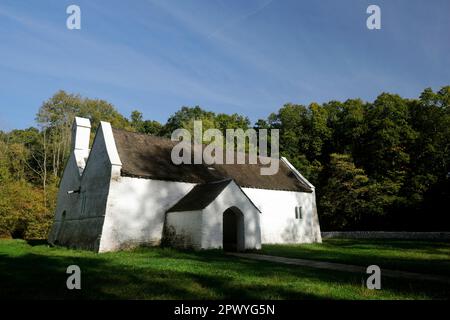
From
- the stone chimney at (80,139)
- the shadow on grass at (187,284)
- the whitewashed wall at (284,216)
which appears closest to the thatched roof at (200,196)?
the whitewashed wall at (284,216)

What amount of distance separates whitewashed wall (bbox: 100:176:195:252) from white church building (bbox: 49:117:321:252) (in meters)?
0.06

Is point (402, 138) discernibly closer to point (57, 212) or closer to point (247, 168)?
point (247, 168)

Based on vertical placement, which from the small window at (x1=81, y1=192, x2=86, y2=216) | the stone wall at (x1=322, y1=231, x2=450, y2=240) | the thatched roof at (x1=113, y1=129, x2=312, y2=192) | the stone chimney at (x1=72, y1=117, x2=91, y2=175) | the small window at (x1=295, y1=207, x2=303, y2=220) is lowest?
the stone wall at (x1=322, y1=231, x2=450, y2=240)

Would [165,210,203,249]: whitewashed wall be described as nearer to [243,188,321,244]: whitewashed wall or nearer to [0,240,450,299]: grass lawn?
[243,188,321,244]: whitewashed wall

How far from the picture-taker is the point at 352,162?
46469 millimetres

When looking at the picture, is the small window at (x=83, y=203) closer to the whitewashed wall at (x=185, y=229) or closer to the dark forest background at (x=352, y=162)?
the whitewashed wall at (x=185, y=229)

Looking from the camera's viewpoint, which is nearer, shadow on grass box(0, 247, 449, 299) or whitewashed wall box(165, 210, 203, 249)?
shadow on grass box(0, 247, 449, 299)

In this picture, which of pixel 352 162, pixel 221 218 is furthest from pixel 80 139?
pixel 352 162

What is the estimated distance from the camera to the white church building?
20.9m

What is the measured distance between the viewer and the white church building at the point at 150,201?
822 inches

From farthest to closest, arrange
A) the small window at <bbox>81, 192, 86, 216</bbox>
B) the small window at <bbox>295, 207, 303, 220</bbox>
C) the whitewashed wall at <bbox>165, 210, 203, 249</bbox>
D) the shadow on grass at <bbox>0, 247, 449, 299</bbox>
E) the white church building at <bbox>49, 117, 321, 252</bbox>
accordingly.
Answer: the small window at <bbox>295, 207, 303, 220</bbox>, the small window at <bbox>81, 192, 86, 216</bbox>, the white church building at <bbox>49, 117, 321, 252</bbox>, the whitewashed wall at <bbox>165, 210, 203, 249</bbox>, the shadow on grass at <bbox>0, 247, 449, 299</bbox>

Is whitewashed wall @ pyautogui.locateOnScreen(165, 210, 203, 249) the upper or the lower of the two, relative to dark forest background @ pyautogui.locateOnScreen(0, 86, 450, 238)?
lower

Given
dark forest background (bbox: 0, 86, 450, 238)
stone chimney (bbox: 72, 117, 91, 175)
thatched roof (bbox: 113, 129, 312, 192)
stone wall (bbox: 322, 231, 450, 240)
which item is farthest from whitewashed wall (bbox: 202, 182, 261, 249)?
dark forest background (bbox: 0, 86, 450, 238)

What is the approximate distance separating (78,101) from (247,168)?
28.6m
